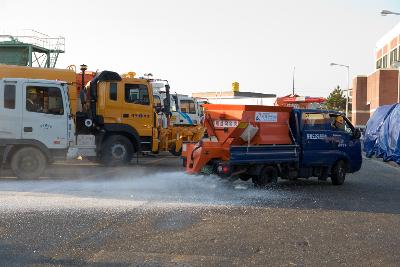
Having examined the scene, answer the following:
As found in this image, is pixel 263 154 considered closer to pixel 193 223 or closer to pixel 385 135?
pixel 193 223

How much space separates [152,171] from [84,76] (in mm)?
4430

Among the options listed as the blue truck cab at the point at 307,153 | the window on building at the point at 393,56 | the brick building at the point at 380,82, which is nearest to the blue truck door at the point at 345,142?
the blue truck cab at the point at 307,153

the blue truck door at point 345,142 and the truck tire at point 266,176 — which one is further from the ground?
the blue truck door at point 345,142

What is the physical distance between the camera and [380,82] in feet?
184

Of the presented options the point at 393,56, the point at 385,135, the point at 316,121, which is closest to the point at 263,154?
the point at 316,121

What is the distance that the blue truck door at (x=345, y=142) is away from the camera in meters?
14.1

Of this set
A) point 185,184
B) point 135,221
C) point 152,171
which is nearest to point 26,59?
point 152,171

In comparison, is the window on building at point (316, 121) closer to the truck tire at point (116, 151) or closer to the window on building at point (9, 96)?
the truck tire at point (116, 151)

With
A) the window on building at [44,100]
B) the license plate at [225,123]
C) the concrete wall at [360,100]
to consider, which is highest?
the concrete wall at [360,100]

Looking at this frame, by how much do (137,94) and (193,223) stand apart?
9.87 meters

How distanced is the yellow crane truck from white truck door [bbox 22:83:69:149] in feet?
9.33

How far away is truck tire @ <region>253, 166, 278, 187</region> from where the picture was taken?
41.4 feet

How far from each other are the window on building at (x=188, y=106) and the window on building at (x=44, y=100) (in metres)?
12.4

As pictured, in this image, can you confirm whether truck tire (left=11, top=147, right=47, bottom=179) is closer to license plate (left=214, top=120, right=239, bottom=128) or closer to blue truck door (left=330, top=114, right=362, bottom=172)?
license plate (left=214, top=120, right=239, bottom=128)
